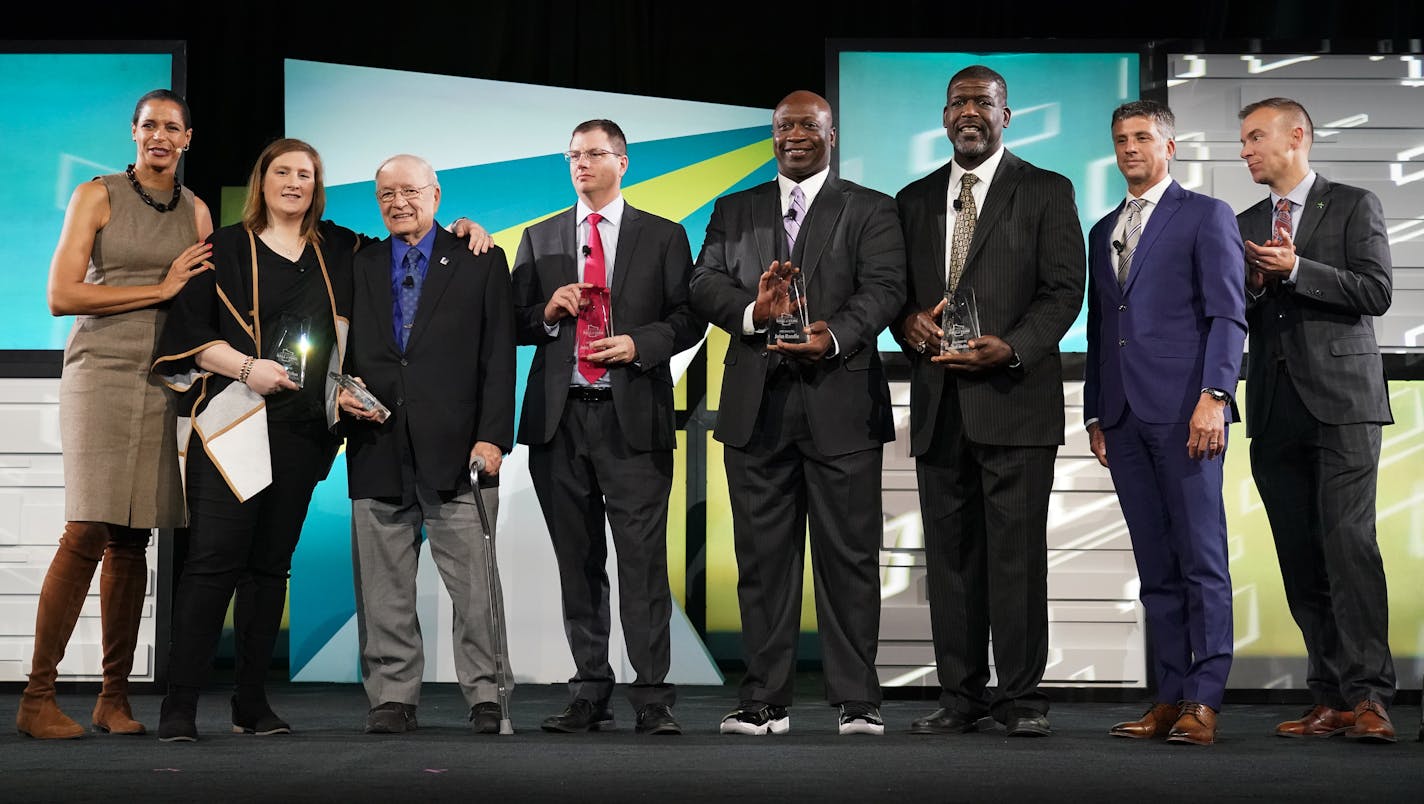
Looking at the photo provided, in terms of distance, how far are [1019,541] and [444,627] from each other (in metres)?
2.32

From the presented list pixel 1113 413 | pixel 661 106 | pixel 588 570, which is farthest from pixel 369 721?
pixel 661 106

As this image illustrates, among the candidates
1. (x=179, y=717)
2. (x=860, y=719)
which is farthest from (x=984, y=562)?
(x=179, y=717)

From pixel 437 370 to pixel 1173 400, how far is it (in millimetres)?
1911

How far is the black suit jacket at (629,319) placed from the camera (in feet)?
12.8

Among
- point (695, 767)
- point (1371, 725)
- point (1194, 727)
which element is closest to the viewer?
point (695, 767)

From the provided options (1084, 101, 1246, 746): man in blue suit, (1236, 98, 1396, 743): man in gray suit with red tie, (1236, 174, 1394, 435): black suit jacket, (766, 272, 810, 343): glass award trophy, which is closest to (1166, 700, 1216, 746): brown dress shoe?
(1084, 101, 1246, 746): man in blue suit

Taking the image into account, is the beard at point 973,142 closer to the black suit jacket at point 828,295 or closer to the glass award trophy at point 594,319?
the black suit jacket at point 828,295

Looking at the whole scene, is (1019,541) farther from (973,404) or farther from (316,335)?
(316,335)

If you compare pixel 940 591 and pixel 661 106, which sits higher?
pixel 661 106

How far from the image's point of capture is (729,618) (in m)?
6.03

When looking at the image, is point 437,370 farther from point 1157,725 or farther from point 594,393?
point 1157,725

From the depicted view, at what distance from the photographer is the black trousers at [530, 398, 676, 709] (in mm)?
3898

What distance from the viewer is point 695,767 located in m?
3.17

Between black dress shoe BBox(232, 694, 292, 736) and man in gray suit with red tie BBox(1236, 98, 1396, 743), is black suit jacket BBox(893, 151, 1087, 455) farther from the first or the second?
black dress shoe BBox(232, 694, 292, 736)
